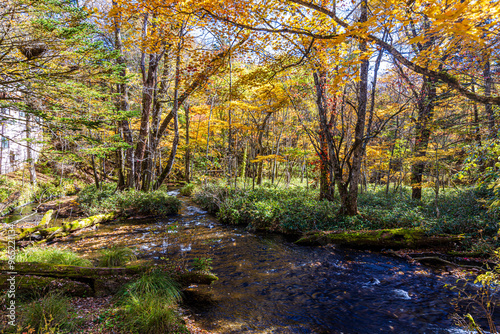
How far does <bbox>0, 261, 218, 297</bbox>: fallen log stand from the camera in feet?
10.6

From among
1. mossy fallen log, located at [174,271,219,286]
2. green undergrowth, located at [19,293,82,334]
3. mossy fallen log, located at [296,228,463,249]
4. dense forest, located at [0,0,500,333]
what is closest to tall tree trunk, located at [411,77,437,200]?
dense forest, located at [0,0,500,333]

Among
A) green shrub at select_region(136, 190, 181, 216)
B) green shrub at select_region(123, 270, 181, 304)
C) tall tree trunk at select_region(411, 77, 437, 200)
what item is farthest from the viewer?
green shrub at select_region(136, 190, 181, 216)

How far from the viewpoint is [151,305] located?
3.02m

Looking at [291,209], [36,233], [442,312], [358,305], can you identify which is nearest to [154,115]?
[36,233]

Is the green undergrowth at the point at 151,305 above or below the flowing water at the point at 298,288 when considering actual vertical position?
above

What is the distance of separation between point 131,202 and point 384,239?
955cm

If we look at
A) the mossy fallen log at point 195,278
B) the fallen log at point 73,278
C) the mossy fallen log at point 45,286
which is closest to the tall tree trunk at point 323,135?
the mossy fallen log at point 195,278

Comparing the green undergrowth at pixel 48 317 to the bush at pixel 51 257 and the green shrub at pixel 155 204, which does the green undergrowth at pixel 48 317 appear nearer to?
the bush at pixel 51 257

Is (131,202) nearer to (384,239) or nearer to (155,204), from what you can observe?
(155,204)

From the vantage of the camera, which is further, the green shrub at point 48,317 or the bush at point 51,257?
the bush at point 51,257

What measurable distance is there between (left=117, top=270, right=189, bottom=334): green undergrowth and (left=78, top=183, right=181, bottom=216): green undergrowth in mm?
6663

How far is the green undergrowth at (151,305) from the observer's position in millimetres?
2841

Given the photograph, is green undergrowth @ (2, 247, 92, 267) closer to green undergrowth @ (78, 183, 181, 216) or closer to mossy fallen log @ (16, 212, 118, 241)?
mossy fallen log @ (16, 212, 118, 241)

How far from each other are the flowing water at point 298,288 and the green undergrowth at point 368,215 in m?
0.94
